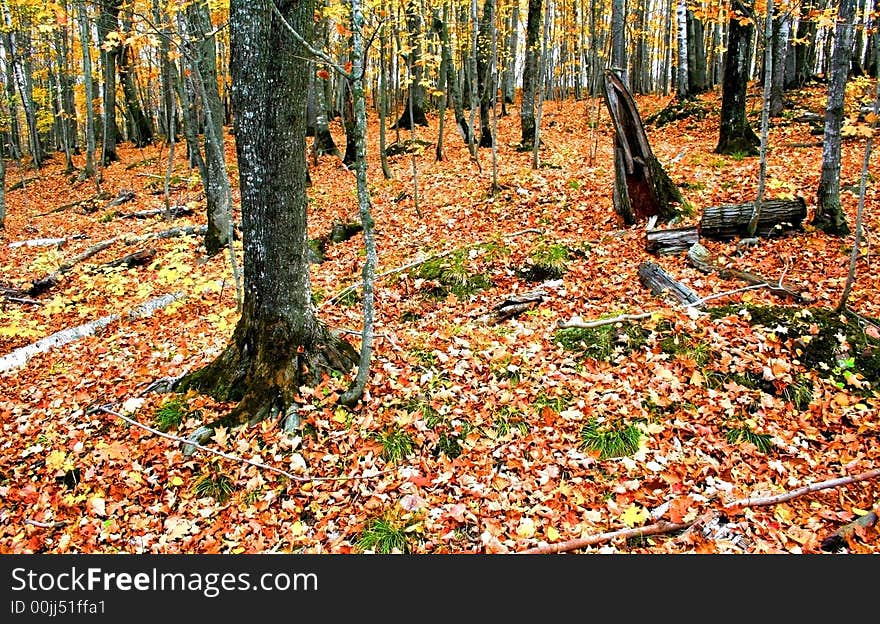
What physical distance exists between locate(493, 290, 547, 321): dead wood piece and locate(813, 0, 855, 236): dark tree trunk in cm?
429

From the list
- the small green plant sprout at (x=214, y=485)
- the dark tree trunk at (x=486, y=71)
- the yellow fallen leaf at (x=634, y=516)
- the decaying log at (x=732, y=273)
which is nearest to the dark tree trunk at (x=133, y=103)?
the dark tree trunk at (x=486, y=71)

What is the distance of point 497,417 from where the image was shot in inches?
189

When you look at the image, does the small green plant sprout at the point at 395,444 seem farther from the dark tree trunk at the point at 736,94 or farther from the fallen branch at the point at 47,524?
the dark tree trunk at the point at 736,94

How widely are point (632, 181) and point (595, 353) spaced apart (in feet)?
14.1

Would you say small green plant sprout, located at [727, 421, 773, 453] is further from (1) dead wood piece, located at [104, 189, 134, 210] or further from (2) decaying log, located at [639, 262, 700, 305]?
(1) dead wood piece, located at [104, 189, 134, 210]

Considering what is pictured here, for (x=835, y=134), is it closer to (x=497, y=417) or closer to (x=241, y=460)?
(x=497, y=417)

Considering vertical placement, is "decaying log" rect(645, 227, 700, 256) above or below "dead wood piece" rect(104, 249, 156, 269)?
above

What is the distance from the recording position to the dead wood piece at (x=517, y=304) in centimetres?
670

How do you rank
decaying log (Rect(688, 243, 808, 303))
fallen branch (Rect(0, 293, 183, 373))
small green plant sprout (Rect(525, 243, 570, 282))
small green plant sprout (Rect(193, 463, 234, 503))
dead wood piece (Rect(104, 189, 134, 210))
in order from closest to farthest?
small green plant sprout (Rect(193, 463, 234, 503))
decaying log (Rect(688, 243, 808, 303))
fallen branch (Rect(0, 293, 183, 373))
small green plant sprout (Rect(525, 243, 570, 282))
dead wood piece (Rect(104, 189, 134, 210))

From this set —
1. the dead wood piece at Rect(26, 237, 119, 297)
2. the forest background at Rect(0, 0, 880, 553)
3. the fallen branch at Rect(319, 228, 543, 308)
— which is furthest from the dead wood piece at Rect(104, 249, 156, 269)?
the fallen branch at Rect(319, 228, 543, 308)

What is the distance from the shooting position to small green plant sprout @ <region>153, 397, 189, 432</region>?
4.95 metres

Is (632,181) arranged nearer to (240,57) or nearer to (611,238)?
(611,238)

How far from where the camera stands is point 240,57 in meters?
4.41

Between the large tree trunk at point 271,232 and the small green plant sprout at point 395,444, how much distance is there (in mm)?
952
